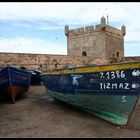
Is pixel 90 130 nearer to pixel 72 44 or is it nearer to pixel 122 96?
pixel 122 96

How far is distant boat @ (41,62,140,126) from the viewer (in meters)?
6.50

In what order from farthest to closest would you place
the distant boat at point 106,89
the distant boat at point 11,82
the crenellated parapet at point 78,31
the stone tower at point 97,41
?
the crenellated parapet at point 78,31
the stone tower at point 97,41
the distant boat at point 11,82
the distant boat at point 106,89

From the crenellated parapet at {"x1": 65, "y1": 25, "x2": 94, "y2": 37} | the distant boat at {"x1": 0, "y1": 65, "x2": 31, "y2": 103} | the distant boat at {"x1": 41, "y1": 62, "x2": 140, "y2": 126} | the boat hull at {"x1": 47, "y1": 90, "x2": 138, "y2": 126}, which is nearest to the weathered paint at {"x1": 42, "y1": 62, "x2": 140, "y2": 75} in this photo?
the distant boat at {"x1": 41, "y1": 62, "x2": 140, "y2": 126}

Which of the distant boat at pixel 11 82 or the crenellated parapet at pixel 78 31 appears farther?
A: the crenellated parapet at pixel 78 31

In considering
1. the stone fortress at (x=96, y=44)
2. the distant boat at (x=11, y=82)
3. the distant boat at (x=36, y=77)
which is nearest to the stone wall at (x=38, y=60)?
the stone fortress at (x=96, y=44)

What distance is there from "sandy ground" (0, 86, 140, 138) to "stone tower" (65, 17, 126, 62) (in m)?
20.7

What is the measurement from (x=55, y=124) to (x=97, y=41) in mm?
23542

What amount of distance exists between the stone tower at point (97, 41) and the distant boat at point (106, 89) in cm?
2079

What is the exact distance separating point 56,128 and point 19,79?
4.29 meters

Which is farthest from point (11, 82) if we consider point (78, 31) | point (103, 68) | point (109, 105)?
point (78, 31)

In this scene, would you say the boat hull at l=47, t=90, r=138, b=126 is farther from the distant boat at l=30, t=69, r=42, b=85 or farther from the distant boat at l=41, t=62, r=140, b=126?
the distant boat at l=30, t=69, r=42, b=85

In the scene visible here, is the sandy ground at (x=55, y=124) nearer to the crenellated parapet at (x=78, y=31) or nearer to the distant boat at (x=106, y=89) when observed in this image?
the distant boat at (x=106, y=89)

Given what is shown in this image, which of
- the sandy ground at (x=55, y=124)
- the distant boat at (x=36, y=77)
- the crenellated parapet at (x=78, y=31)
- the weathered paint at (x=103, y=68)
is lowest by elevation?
the sandy ground at (x=55, y=124)

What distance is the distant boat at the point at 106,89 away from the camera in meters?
6.50
